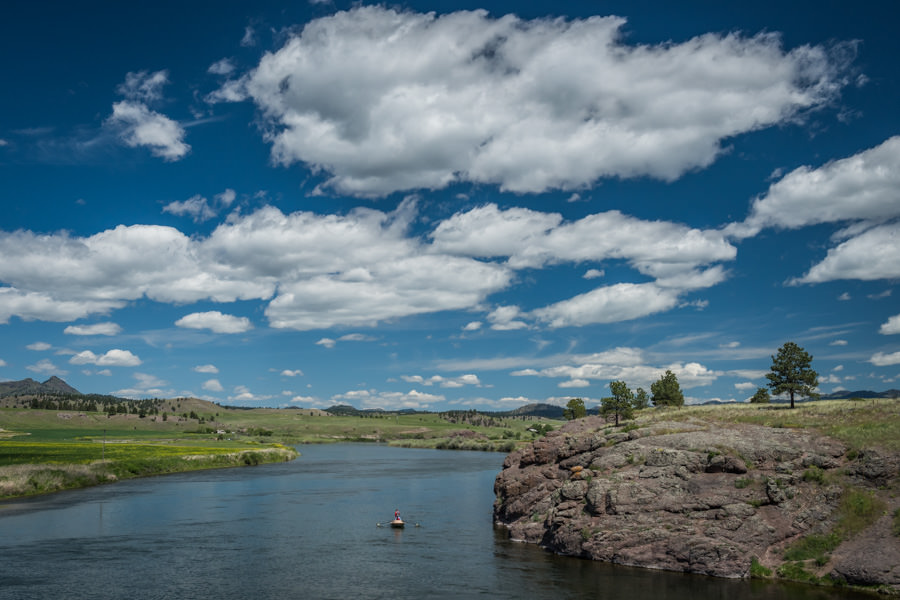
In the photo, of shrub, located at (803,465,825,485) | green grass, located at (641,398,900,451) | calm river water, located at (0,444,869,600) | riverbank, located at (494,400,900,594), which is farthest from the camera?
green grass, located at (641,398,900,451)

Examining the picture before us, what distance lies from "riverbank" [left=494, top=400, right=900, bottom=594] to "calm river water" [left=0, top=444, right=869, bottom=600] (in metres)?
1.93

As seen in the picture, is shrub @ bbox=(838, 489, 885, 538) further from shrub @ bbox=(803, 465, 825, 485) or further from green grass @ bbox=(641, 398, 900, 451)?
green grass @ bbox=(641, 398, 900, 451)

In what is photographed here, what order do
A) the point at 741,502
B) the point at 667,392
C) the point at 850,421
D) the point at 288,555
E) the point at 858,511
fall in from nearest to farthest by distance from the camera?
the point at 858,511 → the point at 741,502 → the point at 288,555 → the point at 850,421 → the point at 667,392

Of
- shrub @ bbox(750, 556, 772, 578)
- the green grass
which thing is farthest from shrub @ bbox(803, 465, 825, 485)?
shrub @ bbox(750, 556, 772, 578)

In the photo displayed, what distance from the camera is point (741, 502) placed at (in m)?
44.9

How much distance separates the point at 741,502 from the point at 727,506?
1300 millimetres

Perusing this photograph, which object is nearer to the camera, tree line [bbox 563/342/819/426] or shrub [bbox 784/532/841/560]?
shrub [bbox 784/532/841/560]

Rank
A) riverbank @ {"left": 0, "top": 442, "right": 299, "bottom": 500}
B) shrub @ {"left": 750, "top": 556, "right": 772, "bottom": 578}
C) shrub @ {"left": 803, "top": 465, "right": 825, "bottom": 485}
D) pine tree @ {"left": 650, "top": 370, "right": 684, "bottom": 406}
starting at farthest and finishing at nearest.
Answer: pine tree @ {"left": 650, "top": 370, "right": 684, "bottom": 406} < riverbank @ {"left": 0, "top": 442, "right": 299, "bottom": 500} < shrub @ {"left": 803, "top": 465, "right": 825, "bottom": 485} < shrub @ {"left": 750, "top": 556, "right": 772, "bottom": 578}

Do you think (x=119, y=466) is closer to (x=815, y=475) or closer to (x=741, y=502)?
(x=741, y=502)

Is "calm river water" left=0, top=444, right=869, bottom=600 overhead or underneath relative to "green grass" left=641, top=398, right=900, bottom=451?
underneath

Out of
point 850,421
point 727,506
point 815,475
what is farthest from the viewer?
point 850,421

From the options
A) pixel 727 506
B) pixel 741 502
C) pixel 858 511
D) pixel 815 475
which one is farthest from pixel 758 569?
pixel 815 475

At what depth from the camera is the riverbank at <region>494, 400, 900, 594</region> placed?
41.2 m

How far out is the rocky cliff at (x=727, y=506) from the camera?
41.2m
